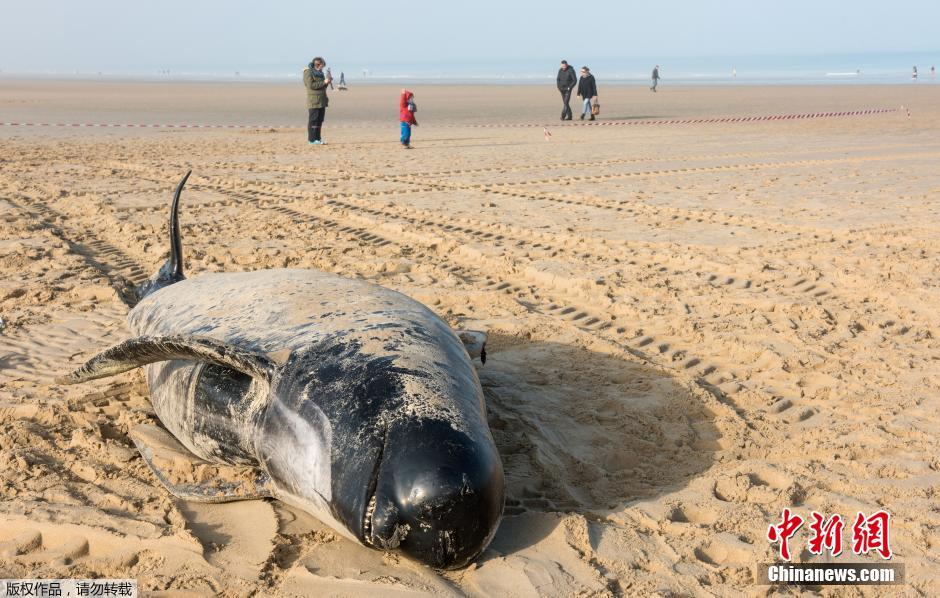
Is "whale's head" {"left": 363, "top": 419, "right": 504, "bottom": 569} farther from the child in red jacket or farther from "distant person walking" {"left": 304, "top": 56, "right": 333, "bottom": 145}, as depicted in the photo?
"distant person walking" {"left": 304, "top": 56, "right": 333, "bottom": 145}

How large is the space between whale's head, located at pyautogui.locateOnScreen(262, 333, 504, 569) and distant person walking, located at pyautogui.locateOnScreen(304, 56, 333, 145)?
15.7 metres

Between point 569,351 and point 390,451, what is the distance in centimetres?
287

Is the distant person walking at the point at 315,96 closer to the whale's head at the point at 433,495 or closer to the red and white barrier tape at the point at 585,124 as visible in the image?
the red and white barrier tape at the point at 585,124

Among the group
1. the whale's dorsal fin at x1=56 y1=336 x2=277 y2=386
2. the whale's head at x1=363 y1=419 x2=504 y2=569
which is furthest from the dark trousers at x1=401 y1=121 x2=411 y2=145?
the whale's head at x1=363 y1=419 x2=504 y2=569

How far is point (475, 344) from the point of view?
5.01 meters

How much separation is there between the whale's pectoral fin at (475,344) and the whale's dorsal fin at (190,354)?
156cm

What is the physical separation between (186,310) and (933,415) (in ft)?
13.2

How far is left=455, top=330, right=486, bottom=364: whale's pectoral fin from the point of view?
492cm

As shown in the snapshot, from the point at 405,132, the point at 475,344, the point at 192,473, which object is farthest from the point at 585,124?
the point at 192,473

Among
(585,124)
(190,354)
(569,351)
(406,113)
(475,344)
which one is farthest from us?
(585,124)

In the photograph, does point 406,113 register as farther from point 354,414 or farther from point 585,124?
point 354,414

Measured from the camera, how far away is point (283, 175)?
13.8m

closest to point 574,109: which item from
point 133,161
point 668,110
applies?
point 668,110

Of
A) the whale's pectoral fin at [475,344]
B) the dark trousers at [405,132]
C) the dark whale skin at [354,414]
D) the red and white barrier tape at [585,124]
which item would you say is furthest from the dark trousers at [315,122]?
the dark whale skin at [354,414]
